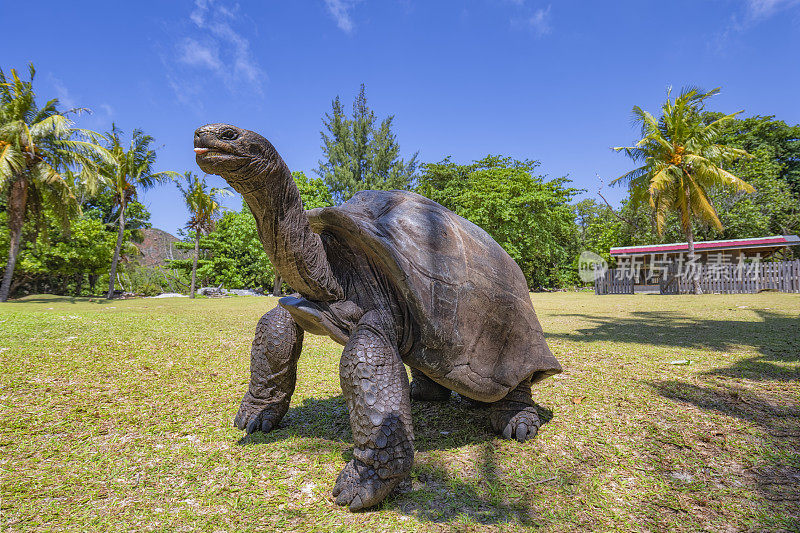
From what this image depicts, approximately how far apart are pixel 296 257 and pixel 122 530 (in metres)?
1.39

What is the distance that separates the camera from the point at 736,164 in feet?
95.8

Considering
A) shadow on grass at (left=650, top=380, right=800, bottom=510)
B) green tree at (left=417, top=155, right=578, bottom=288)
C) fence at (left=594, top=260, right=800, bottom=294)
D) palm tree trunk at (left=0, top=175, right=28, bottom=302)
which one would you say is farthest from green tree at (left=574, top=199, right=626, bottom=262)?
palm tree trunk at (left=0, top=175, right=28, bottom=302)

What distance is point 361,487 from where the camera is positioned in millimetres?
1898

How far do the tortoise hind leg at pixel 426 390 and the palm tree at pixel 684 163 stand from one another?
19.8 metres

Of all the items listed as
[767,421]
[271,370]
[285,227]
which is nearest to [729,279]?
[767,421]

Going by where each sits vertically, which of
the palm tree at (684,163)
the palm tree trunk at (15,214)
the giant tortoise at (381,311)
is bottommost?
the giant tortoise at (381,311)

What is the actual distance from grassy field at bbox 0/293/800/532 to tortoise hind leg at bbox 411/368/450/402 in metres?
0.10

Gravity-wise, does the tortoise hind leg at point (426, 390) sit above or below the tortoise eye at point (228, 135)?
below

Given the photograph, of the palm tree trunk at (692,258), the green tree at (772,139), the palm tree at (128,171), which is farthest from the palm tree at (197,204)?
the green tree at (772,139)

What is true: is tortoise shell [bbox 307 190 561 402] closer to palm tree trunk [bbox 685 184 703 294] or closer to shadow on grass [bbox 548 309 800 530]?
shadow on grass [bbox 548 309 800 530]

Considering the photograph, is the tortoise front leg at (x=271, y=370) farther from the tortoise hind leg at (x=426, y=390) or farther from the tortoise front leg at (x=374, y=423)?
the tortoise hind leg at (x=426, y=390)

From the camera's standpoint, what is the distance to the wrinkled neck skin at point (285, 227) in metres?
1.88

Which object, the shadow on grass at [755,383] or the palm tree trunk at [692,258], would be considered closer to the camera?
the shadow on grass at [755,383]

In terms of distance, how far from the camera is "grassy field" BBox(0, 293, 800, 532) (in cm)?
184
